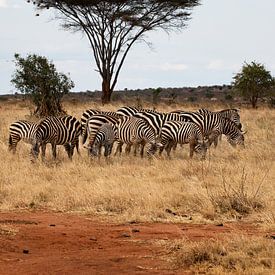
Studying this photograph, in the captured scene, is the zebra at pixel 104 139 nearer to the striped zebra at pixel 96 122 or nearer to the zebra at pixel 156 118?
the striped zebra at pixel 96 122

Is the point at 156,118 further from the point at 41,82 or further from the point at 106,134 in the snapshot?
the point at 41,82

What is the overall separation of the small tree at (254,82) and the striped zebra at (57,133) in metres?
23.8

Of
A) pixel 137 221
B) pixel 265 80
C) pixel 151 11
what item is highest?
pixel 151 11

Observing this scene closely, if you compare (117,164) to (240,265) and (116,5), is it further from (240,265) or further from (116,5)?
(116,5)

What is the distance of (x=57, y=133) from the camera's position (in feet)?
54.6

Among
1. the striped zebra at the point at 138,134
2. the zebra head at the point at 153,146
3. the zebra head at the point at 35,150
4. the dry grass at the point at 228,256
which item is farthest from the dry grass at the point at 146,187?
the dry grass at the point at 228,256

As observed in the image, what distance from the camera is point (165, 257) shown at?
698 cm

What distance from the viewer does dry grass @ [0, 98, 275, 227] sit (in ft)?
32.6

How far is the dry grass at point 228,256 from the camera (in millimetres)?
6250

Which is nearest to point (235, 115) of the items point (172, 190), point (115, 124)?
point (115, 124)

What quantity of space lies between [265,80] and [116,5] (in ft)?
40.3

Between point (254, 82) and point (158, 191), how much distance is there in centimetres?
2950

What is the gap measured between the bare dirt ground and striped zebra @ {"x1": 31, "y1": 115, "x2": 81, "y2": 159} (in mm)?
6078

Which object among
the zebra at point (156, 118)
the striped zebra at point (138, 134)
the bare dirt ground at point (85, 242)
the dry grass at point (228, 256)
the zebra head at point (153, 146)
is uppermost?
the zebra at point (156, 118)
